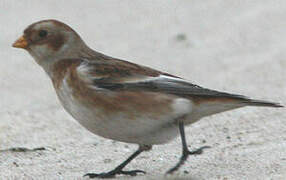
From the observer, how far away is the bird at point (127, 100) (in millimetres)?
5602

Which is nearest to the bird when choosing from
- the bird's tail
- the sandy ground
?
the bird's tail

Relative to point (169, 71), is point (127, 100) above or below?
above

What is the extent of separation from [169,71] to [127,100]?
15.5 ft

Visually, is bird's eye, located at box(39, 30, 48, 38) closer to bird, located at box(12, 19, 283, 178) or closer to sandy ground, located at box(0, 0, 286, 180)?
bird, located at box(12, 19, 283, 178)

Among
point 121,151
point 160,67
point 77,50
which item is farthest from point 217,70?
point 77,50

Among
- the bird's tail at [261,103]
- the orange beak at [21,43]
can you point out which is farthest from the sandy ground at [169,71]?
the orange beak at [21,43]

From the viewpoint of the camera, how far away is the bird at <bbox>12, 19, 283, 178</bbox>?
5602 millimetres

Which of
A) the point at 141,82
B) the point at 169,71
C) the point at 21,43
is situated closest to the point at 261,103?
the point at 141,82

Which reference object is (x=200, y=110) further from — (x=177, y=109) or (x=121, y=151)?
(x=121, y=151)

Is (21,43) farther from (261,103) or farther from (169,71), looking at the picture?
(169,71)

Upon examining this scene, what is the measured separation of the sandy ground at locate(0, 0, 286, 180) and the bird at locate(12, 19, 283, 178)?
1.11 feet

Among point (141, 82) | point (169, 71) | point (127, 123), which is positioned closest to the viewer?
point (127, 123)

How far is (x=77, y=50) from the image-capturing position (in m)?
6.21

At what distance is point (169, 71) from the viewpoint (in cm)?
1036
